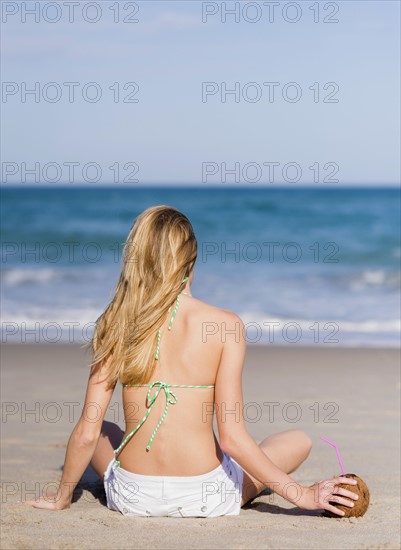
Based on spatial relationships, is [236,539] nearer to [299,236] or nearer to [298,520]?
[298,520]

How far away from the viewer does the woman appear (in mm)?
3736

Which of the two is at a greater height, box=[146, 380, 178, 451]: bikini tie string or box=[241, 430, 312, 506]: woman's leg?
box=[146, 380, 178, 451]: bikini tie string

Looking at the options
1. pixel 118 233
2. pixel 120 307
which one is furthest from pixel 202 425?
pixel 118 233

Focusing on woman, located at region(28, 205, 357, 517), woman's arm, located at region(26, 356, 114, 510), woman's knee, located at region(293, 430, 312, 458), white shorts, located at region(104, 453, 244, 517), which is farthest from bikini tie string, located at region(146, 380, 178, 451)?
woman's knee, located at region(293, 430, 312, 458)

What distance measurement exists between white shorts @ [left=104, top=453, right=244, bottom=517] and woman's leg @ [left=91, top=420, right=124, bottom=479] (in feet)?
0.83

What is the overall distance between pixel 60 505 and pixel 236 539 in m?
0.91

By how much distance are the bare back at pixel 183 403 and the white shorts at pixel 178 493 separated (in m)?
0.04

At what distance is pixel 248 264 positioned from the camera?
711 inches

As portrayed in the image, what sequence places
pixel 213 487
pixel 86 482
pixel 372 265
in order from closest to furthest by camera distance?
pixel 213 487 < pixel 86 482 < pixel 372 265

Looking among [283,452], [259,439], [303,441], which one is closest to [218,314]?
[283,452]

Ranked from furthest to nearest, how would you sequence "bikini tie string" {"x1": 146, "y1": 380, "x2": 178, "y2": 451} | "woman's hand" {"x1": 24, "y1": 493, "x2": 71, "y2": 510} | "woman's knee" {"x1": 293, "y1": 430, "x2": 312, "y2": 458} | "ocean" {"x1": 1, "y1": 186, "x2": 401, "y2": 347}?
"ocean" {"x1": 1, "y1": 186, "x2": 401, "y2": 347} < "woman's knee" {"x1": 293, "y1": 430, "x2": 312, "y2": 458} < "woman's hand" {"x1": 24, "y1": 493, "x2": 71, "y2": 510} < "bikini tie string" {"x1": 146, "y1": 380, "x2": 178, "y2": 451}

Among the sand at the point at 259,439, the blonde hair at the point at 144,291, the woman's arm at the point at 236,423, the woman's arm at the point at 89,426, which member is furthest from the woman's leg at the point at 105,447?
the woman's arm at the point at 236,423

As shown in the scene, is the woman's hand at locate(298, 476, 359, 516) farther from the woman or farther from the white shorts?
the white shorts

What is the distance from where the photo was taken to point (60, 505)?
13.5 feet
